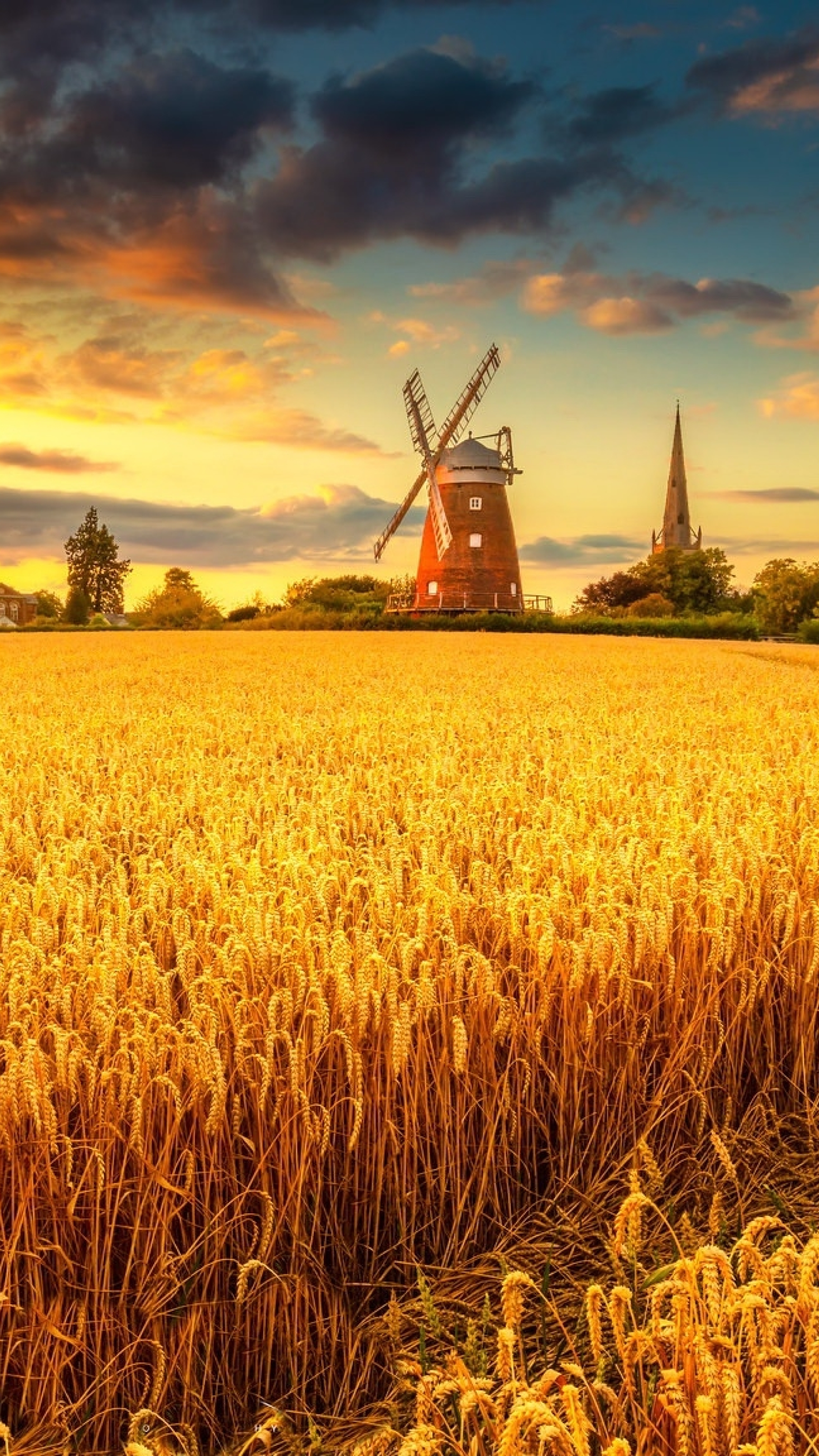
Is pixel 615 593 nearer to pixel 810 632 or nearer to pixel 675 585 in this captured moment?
pixel 675 585

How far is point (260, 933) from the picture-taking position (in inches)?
114

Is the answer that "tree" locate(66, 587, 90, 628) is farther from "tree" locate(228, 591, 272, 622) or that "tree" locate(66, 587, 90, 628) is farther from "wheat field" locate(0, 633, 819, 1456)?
"wheat field" locate(0, 633, 819, 1456)

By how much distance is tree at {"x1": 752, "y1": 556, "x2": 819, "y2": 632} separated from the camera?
70625mm

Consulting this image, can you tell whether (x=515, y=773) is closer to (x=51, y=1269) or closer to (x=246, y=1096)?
(x=246, y=1096)

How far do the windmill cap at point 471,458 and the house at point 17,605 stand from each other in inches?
3529

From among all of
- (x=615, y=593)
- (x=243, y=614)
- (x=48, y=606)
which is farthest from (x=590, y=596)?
(x=48, y=606)

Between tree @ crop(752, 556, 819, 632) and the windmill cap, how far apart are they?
25509 millimetres

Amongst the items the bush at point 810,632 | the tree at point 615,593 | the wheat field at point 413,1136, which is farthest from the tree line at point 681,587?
the wheat field at point 413,1136

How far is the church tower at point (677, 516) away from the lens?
13275cm

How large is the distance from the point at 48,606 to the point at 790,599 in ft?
317

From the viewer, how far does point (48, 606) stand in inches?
5315

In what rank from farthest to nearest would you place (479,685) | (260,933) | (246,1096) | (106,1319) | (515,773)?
1. (479,685)
2. (515,773)
3. (260,933)
4. (246,1096)
5. (106,1319)

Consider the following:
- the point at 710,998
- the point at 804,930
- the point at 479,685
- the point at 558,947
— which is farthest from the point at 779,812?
the point at 479,685

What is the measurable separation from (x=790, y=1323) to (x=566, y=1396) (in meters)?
0.53
